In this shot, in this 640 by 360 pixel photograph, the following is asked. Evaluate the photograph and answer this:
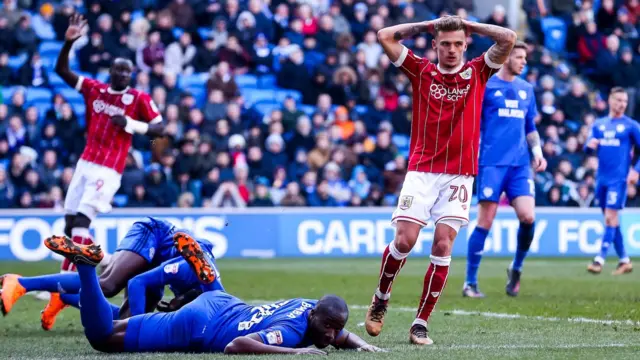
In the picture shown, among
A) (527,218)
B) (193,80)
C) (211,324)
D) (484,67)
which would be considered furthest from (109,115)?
(193,80)

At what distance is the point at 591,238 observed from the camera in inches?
810

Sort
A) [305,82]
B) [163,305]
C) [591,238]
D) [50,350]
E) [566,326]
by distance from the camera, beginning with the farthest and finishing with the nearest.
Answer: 1. [305,82]
2. [591,238]
3. [566,326]
4. [163,305]
5. [50,350]

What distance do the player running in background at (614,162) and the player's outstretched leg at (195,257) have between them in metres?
9.35

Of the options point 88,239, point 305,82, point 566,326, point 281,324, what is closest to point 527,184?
point 566,326

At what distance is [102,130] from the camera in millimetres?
11727

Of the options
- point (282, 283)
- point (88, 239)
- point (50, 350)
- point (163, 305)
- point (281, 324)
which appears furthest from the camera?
point (282, 283)

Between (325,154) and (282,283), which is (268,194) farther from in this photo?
(282,283)

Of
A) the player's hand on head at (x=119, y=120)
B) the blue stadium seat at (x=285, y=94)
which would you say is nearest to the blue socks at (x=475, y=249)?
the player's hand on head at (x=119, y=120)

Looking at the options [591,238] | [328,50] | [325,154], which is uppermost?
[328,50]

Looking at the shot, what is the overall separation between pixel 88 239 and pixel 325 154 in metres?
10.3

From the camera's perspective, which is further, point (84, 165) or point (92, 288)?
point (84, 165)

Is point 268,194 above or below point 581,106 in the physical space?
below

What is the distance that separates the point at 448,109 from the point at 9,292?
11.0ft

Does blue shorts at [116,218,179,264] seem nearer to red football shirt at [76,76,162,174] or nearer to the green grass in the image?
the green grass
